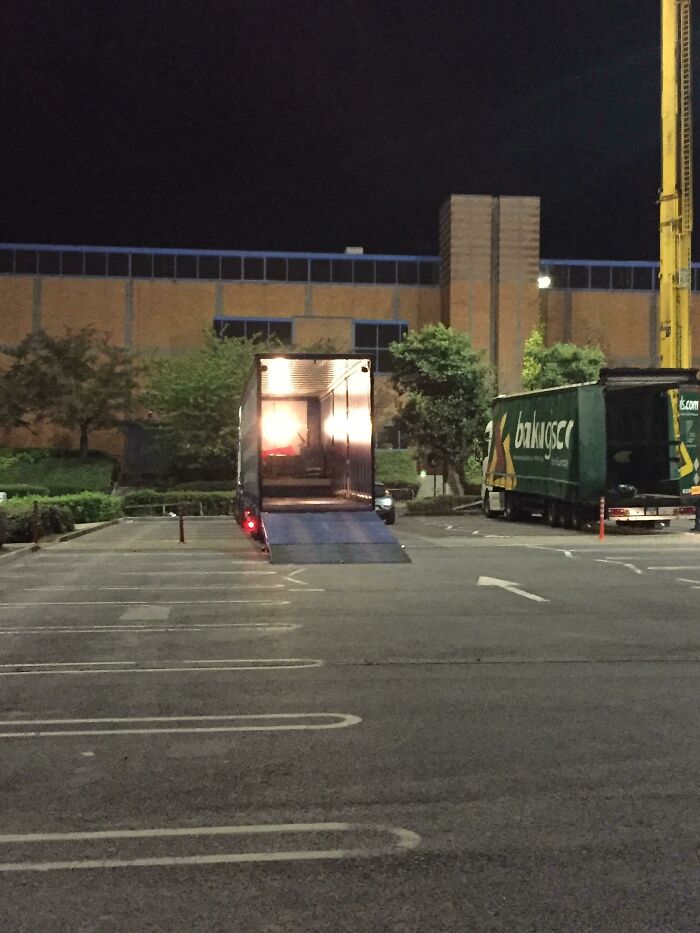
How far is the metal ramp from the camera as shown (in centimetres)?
1862

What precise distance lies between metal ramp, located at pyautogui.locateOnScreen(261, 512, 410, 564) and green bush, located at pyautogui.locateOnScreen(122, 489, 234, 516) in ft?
79.9

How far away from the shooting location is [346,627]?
37.6 feet

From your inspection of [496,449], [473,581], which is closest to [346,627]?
[473,581]

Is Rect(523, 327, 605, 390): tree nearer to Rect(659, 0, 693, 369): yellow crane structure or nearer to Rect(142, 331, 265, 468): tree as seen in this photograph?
Rect(142, 331, 265, 468): tree

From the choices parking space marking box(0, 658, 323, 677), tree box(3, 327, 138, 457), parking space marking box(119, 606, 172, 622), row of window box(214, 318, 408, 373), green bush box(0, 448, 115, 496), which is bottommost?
parking space marking box(119, 606, 172, 622)

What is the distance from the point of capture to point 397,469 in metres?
59.2

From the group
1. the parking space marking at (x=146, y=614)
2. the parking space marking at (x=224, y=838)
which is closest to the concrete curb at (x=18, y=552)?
the parking space marking at (x=146, y=614)

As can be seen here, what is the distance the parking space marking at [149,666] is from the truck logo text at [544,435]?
1951 centimetres

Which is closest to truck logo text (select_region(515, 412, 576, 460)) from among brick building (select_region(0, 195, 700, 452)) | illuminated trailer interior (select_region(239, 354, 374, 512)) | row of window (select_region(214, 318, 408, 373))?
illuminated trailer interior (select_region(239, 354, 374, 512))

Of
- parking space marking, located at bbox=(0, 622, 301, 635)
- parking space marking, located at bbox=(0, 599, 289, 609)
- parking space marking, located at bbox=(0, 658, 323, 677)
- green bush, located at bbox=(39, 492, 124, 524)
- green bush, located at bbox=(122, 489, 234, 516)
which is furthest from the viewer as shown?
green bush, located at bbox=(122, 489, 234, 516)

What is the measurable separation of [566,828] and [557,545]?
1904 cm

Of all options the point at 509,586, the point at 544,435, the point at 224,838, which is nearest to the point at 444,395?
the point at 544,435

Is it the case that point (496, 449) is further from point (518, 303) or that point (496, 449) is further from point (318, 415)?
point (518, 303)

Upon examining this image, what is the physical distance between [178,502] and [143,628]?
116 ft
